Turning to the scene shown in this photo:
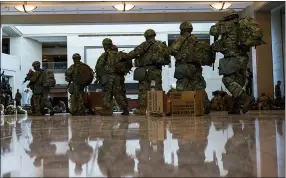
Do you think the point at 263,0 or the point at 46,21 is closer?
the point at 263,0

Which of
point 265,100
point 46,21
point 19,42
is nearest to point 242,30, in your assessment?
point 265,100

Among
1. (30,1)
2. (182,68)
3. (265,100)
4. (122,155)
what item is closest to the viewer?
(122,155)

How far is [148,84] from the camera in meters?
10.3

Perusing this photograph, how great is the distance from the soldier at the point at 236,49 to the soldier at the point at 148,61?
1674 millimetres

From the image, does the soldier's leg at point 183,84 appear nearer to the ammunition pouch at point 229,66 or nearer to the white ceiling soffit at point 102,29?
the ammunition pouch at point 229,66

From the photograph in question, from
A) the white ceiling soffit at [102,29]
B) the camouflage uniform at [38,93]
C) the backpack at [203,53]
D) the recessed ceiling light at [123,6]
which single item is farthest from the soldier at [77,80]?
the white ceiling soffit at [102,29]

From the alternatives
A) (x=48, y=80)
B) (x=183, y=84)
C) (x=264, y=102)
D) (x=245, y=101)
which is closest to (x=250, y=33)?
(x=245, y=101)

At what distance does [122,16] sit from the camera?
19.5m

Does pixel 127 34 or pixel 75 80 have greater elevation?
pixel 127 34

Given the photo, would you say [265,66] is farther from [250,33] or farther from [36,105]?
[36,105]

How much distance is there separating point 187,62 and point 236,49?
1383 millimetres

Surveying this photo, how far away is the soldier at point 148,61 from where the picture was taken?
1004cm

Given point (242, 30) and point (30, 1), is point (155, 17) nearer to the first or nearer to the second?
point (30, 1)

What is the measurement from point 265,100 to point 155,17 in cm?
714
